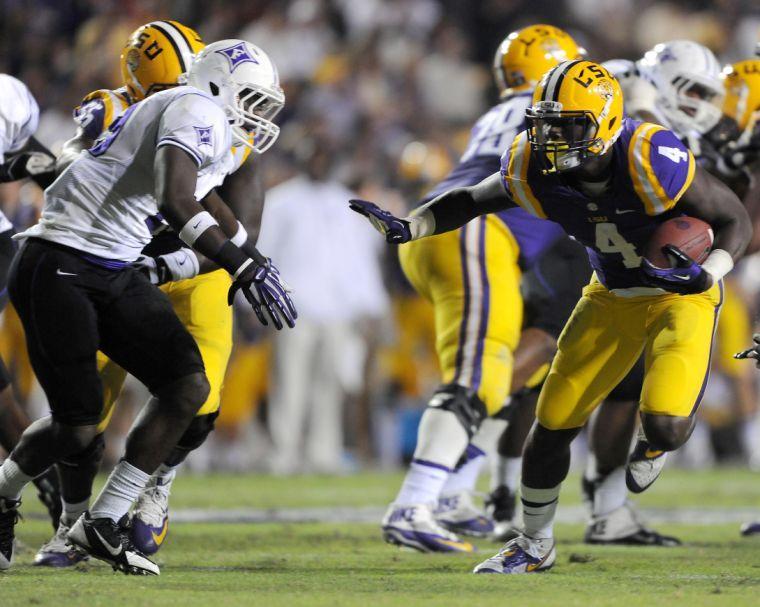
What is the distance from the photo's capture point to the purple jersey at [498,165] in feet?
19.9

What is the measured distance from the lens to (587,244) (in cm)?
483

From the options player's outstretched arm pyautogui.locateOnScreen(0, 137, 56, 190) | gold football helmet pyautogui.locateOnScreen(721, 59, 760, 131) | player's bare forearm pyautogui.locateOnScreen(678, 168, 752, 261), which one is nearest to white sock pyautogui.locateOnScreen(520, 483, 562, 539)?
player's bare forearm pyautogui.locateOnScreen(678, 168, 752, 261)

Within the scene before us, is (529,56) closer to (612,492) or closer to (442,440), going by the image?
(442,440)

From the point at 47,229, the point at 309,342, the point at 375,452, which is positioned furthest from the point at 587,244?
the point at 375,452

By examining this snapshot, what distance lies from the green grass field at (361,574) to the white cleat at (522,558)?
7 centimetres

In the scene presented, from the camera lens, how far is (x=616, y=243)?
4.71m

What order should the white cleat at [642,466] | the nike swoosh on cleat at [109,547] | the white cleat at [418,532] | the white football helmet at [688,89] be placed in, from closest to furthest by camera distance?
1. the nike swoosh on cleat at [109,547]
2. the white cleat at [642,466]
3. the white cleat at [418,532]
4. the white football helmet at [688,89]

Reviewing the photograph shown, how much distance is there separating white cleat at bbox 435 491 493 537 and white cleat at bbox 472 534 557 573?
4.45ft

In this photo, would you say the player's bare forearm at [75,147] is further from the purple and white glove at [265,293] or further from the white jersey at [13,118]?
the purple and white glove at [265,293]

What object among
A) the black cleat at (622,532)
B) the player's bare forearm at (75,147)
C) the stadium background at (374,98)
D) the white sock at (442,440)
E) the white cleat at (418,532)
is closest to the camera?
the player's bare forearm at (75,147)

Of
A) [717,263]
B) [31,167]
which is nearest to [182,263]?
[31,167]

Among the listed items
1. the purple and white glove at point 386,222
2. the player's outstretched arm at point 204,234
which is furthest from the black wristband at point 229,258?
the purple and white glove at point 386,222

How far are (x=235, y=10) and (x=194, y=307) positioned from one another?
8221 millimetres

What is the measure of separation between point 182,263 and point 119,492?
91cm
